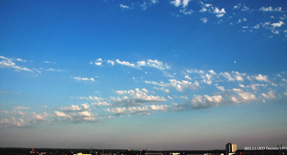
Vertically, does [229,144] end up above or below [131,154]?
above

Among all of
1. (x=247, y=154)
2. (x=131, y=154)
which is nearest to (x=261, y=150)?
(x=247, y=154)

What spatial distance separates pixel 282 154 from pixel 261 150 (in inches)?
499

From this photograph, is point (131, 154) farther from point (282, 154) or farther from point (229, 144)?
point (282, 154)

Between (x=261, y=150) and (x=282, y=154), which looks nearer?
(x=282, y=154)

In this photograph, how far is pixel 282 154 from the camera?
9806cm

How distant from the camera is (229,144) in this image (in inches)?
4321

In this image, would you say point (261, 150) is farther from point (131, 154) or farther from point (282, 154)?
point (131, 154)

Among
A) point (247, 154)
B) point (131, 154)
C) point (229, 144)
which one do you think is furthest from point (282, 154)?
point (131, 154)

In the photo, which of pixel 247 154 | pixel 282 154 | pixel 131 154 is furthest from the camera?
pixel 131 154

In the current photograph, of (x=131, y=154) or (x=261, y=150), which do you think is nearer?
(x=261, y=150)

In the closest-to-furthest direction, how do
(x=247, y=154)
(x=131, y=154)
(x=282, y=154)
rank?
(x=282, y=154)
(x=247, y=154)
(x=131, y=154)

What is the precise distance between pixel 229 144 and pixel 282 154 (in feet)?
64.2

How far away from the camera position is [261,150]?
110m
